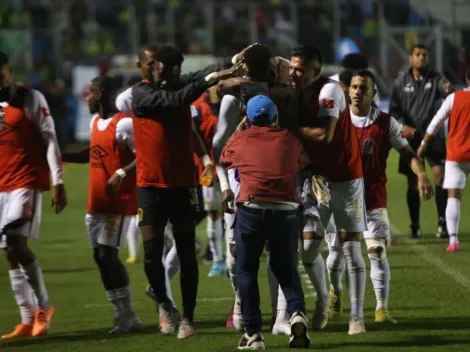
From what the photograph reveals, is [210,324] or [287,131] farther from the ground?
[287,131]

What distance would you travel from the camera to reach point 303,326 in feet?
29.5

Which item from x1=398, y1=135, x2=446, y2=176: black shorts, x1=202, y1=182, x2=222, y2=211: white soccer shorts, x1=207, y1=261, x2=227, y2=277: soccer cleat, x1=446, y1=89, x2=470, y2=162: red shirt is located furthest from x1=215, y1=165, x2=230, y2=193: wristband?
x1=398, y1=135, x2=446, y2=176: black shorts

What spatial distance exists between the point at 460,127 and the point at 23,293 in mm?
6561

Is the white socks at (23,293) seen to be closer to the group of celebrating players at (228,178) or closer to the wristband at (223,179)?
the group of celebrating players at (228,178)

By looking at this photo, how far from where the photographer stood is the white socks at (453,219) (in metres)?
15.5

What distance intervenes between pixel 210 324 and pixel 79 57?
30.5 metres

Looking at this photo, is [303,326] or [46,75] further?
[46,75]

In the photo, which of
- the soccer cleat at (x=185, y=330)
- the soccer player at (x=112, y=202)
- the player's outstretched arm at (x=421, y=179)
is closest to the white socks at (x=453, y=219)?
the player's outstretched arm at (x=421, y=179)

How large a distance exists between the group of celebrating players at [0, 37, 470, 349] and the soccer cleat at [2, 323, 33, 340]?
0.04 feet

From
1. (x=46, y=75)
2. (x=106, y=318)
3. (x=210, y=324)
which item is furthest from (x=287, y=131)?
(x=46, y=75)

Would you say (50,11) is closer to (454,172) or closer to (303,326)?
(454,172)

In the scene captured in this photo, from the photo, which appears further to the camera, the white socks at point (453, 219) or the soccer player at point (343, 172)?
the white socks at point (453, 219)

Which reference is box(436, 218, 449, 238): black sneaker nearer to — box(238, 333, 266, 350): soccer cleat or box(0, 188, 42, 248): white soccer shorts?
box(0, 188, 42, 248): white soccer shorts

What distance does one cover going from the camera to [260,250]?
30.0ft
